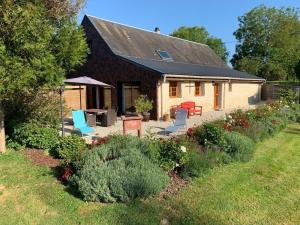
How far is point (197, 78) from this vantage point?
56.9 ft

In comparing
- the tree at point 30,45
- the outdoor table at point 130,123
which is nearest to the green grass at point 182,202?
the tree at point 30,45

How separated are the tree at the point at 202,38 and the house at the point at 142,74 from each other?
124ft

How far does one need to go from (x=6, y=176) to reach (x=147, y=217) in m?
3.65

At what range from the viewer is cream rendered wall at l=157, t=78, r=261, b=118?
15359 millimetres

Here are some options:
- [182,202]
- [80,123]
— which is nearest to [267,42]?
[80,123]

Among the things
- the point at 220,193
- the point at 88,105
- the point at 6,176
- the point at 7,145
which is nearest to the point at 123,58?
the point at 88,105

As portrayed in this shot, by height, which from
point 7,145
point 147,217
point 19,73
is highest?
point 19,73

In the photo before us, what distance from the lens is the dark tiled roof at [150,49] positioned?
17033 mm

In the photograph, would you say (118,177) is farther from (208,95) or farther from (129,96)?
(208,95)

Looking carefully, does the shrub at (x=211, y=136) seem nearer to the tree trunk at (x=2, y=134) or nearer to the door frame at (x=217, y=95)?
the tree trunk at (x=2, y=134)

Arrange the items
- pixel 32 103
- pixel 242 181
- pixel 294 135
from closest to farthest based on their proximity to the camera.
Result: pixel 242 181 → pixel 32 103 → pixel 294 135

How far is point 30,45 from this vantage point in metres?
6.69

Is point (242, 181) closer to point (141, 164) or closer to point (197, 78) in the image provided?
point (141, 164)

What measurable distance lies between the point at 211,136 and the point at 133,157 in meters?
2.76
